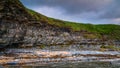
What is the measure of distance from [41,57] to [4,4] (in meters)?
14.8

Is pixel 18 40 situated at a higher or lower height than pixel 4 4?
lower

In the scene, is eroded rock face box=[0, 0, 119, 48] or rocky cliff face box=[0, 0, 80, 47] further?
eroded rock face box=[0, 0, 119, 48]

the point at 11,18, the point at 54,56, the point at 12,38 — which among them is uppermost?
the point at 11,18

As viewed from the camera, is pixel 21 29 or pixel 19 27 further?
pixel 21 29

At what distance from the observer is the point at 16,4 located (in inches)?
2687

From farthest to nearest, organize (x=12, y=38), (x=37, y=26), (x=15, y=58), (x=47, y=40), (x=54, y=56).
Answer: (x=47, y=40) → (x=37, y=26) → (x=54, y=56) → (x=12, y=38) → (x=15, y=58)

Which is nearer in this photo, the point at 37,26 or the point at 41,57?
the point at 41,57

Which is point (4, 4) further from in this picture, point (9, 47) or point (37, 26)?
point (37, 26)

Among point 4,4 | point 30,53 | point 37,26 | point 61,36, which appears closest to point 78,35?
point 61,36

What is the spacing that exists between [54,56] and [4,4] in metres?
18.2

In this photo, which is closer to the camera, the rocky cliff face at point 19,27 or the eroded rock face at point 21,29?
the rocky cliff face at point 19,27

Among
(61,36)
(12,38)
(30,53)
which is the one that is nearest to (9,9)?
(12,38)

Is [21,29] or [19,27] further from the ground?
[19,27]

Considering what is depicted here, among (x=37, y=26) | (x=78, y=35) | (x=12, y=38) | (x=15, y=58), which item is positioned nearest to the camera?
(x=15, y=58)
